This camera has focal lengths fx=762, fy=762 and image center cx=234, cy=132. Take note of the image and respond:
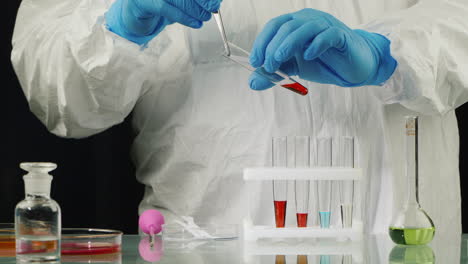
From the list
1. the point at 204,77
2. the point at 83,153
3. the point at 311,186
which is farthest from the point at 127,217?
the point at 311,186

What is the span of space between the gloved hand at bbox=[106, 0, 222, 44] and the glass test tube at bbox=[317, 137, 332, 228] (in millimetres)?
438

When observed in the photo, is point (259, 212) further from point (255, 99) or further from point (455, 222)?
point (455, 222)

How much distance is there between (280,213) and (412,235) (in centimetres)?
31

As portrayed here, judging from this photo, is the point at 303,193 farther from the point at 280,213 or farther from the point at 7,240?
the point at 7,240

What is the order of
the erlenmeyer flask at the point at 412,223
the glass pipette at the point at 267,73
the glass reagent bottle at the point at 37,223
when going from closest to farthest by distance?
1. the glass reagent bottle at the point at 37,223
2. the erlenmeyer flask at the point at 412,223
3. the glass pipette at the point at 267,73

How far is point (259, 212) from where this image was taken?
2076mm

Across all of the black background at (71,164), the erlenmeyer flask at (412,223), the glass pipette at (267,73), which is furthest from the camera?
the black background at (71,164)

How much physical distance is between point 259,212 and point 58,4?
0.85m

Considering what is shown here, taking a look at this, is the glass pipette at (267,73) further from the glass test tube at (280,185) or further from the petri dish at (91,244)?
the petri dish at (91,244)

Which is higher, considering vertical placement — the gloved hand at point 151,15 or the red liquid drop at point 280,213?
the gloved hand at point 151,15

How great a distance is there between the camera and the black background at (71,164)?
2494 millimetres

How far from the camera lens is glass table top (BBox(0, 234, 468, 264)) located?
140 cm

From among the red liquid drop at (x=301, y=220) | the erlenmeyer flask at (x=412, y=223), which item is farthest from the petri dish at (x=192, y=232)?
the erlenmeyer flask at (x=412, y=223)

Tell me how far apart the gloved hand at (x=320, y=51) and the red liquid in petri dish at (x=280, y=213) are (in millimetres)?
318
